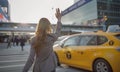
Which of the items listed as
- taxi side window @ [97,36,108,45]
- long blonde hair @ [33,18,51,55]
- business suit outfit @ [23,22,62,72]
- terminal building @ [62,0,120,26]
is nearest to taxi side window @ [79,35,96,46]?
taxi side window @ [97,36,108,45]

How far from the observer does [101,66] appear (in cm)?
725

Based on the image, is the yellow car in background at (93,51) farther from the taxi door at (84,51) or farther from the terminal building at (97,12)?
the terminal building at (97,12)

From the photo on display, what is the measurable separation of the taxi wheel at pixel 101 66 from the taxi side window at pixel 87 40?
772 mm

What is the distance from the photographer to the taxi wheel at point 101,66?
6.98 meters

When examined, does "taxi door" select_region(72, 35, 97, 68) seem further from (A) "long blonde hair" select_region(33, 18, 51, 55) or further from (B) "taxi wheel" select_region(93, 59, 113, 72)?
(A) "long blonde hair" select_region(33, 18, 51, 55)

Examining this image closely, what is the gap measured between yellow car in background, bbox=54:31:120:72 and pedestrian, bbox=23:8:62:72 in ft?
12.1

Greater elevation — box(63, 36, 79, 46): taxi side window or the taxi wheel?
box(63, 36, 79, 46): taxi side window

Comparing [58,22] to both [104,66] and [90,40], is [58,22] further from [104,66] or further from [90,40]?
[90,40]

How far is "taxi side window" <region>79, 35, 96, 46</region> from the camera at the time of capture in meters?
7.98

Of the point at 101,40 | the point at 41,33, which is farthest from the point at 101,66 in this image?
the point at 41,33

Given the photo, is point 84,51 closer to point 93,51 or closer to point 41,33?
point 93,51

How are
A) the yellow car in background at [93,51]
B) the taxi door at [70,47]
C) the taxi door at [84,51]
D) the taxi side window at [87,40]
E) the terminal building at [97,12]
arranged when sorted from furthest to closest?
the terminal building at [97,12] < the taxi door at [70,47] < the taxi side window at [87,40] < the taxi door at [84,51] < the yellow car in background at [93,51]

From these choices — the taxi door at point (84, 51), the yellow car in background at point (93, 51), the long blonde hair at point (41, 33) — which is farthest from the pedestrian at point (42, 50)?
the taxi door at point (84, 51)

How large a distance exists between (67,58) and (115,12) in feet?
258
